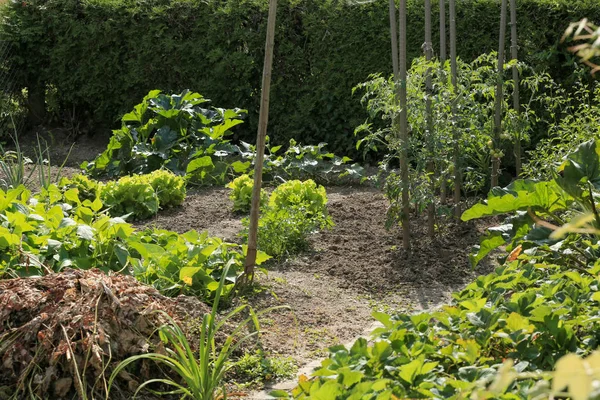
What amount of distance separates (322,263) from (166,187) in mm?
2042

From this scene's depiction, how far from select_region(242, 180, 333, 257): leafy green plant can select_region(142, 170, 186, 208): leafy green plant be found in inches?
42.6

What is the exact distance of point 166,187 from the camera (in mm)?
7102

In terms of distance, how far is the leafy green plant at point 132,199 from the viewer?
6750 mm

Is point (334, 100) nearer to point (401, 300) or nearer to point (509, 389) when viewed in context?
point (401, 300)

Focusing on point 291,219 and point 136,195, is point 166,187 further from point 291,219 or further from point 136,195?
point 291,219

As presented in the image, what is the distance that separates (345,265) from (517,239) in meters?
2.06

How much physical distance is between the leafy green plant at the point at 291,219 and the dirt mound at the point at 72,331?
1.83 metres

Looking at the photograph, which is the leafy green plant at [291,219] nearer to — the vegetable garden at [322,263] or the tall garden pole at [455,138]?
the vegetable garden at [322,263]

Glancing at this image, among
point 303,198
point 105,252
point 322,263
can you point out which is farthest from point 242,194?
point 105,252

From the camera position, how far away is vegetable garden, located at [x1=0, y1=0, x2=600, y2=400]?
261 cm

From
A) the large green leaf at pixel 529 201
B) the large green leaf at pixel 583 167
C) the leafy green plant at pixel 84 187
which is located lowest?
the leafy green plant at pixel 84 187

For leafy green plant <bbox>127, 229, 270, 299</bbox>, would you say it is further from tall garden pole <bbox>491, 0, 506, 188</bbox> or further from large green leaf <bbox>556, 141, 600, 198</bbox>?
tall garden pole <bbox>491, 0, 506, 188</bbox>

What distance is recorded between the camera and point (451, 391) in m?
2.30

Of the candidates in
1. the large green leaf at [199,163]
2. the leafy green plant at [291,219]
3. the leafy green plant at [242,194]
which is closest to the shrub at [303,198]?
the leafy green plant at [291,219]
